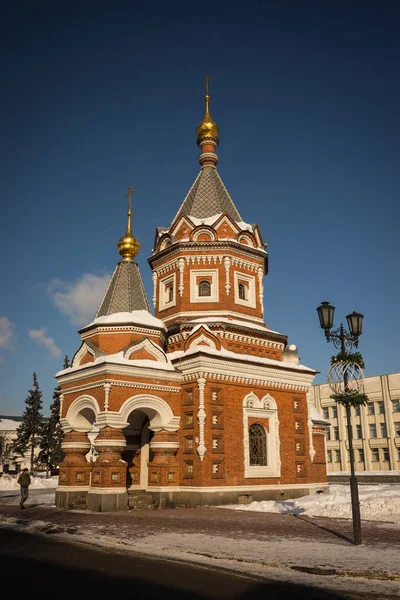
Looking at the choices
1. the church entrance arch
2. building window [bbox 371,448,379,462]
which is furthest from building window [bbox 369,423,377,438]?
the church entrance arch

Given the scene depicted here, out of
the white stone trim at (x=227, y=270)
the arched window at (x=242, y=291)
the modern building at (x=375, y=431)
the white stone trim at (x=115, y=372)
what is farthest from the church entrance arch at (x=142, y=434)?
the modern building at (x=375, y=431)

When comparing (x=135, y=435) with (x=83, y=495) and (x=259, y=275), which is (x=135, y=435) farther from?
(x=259, y=275)

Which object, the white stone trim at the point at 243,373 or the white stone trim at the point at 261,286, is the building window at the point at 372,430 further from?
the white stone trim at the point at 261,286

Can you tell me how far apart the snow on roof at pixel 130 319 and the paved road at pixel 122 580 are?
12030 mm

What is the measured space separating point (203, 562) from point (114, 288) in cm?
1541

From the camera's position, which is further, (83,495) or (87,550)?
(83,495)

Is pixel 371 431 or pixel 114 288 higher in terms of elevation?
pixel 114 288

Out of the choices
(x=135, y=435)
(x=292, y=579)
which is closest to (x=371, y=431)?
(x=135, y=435)

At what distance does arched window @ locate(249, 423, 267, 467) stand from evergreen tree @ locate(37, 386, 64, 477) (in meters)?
23.7

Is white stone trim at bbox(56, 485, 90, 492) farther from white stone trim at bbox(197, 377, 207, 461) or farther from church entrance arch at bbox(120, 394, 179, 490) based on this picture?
white stone trim at bbox(197, 377, 207, 461)

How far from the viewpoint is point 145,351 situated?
19984 mm

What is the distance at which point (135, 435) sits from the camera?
21.6 meters

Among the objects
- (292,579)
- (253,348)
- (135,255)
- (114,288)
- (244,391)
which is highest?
Answer: (135,255)

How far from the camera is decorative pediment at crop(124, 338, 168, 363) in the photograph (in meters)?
19.5
